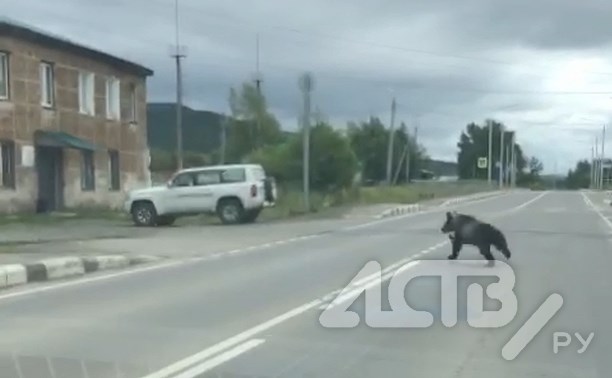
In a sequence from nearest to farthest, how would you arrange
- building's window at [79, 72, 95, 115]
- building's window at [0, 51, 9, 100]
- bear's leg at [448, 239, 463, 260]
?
bear's leg at [448, 239, 463, 260] < building's window at [0, 51, 9, 100] < building's window at [79, 72, 95, 115]

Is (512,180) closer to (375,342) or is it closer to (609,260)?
(609,260)

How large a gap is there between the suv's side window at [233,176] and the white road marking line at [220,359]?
25.5 meters

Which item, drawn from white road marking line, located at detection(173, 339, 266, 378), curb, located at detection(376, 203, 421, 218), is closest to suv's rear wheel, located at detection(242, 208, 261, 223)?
curb, located at detection(376, 203, 421, 218)

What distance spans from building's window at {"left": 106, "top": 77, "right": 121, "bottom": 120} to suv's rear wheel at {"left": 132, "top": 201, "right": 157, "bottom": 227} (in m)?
9.40

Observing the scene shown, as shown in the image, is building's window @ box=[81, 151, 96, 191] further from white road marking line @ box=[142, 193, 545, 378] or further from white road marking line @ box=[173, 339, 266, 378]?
white road marking line @ box=[173, 339, 266, 378]

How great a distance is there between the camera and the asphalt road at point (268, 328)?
8.70 m

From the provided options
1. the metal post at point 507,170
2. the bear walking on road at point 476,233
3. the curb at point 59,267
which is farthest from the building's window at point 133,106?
the metal post at point 507,170

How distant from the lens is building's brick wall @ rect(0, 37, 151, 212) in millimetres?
36750

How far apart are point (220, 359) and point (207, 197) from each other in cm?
→ 2647

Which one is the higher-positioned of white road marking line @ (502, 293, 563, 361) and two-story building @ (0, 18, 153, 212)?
two-story building @ (0, 18, 153, 212)

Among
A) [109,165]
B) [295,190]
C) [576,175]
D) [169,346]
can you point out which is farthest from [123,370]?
[576,175]

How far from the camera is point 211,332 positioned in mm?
10586

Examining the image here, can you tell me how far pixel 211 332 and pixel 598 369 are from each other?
3.75 meters

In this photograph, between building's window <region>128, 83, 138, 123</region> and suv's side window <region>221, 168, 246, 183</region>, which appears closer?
suv's side window <region>221, 168, 246, 183</region>
